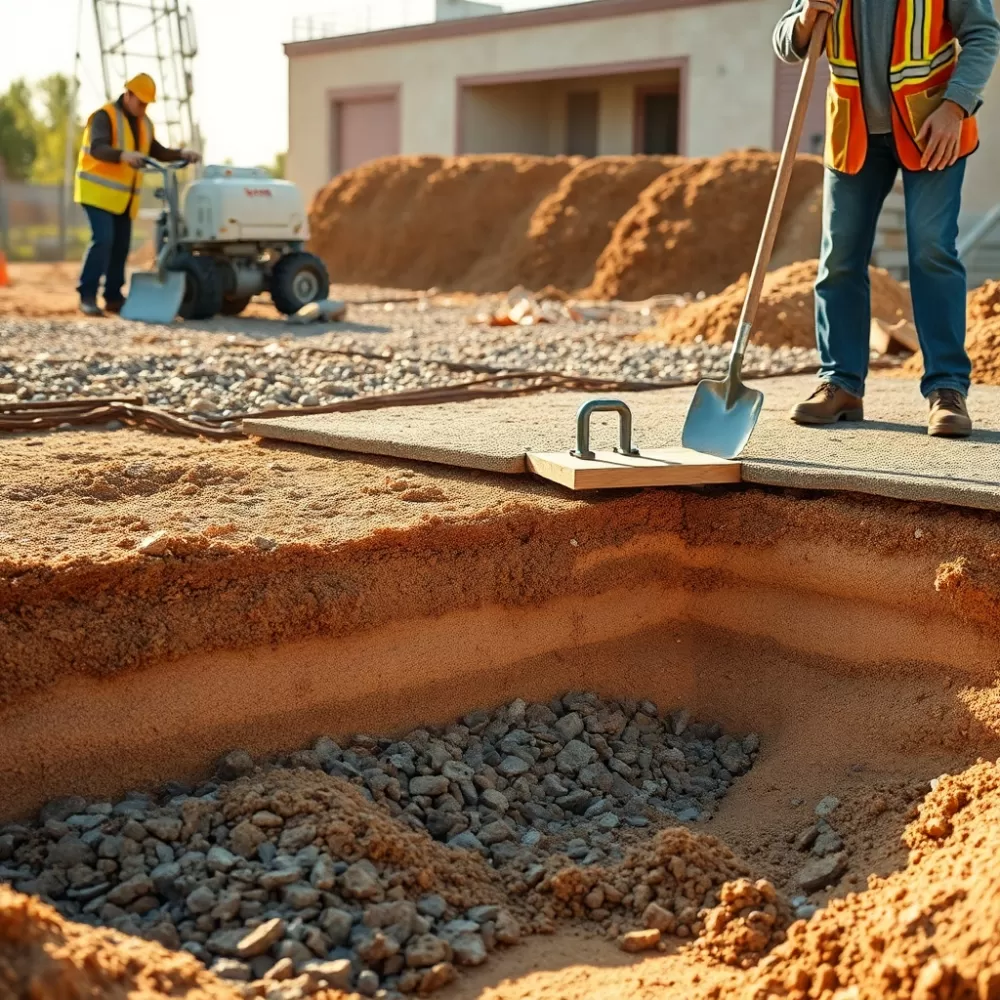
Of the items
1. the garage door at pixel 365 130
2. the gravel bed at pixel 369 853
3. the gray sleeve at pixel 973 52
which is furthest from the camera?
the garage door at pixel 365 130

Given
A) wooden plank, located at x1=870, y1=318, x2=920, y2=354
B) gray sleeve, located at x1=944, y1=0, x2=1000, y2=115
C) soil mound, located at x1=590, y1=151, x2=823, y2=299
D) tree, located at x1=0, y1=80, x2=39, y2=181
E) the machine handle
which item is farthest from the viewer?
tree, located at x1=0, y1=80, x2=39, y2=181

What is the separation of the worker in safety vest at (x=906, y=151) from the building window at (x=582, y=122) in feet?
77.3

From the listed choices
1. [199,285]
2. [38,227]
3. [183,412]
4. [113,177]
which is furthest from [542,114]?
[183,412]

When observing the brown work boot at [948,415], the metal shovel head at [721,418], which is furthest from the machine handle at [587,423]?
the brown work boot at [948,415]

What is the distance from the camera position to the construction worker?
36.4ft

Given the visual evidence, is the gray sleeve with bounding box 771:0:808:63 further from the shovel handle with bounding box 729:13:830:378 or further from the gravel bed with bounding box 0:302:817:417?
the gravel bed with bounding box 0:302:817:417

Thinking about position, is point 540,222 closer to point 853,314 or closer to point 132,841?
point 853,314

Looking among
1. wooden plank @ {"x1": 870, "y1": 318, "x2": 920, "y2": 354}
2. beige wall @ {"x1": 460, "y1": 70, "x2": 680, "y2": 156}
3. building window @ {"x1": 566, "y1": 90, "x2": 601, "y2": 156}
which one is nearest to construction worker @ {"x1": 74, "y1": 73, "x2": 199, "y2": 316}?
wooden plank @ {"x1": 870, "y1": 318, "x2": 920, "y2": 354}

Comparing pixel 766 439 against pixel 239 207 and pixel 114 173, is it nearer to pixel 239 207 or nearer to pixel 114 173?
pixel 239 207

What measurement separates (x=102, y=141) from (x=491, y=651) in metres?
8.74

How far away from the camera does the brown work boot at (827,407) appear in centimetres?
475

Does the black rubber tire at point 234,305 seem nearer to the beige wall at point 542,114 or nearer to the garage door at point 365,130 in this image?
the beige wall at point 542,114

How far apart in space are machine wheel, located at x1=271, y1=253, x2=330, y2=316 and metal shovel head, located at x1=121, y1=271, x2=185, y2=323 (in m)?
0.99

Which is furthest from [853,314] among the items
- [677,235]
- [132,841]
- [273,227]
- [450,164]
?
[450,164]
